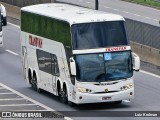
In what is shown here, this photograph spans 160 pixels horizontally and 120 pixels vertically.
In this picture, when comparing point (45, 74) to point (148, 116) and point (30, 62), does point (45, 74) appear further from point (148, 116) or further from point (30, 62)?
point (148, 116)

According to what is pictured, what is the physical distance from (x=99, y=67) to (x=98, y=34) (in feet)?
4.20

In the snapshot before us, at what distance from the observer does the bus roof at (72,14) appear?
34.4 m

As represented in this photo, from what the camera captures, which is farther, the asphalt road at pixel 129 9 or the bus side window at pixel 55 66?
the asphalt road at pixel 129 9

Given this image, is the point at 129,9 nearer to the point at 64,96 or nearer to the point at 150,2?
the point at 150,2

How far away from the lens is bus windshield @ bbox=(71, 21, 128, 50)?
111ft

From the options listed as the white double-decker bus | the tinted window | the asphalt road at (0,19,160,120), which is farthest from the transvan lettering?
the asphalt road at (0,19,160,120)

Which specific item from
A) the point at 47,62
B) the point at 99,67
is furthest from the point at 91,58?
the point at 47,62

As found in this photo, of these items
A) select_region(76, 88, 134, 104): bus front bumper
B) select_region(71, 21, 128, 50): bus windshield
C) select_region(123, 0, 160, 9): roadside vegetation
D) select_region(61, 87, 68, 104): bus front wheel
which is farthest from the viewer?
select_region(123, 0, 160, 9): roadside vegetation

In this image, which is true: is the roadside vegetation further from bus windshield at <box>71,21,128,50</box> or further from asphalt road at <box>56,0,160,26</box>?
bus windshield at <box>71,21,128,50</box>

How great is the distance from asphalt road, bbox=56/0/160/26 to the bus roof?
32474 millimetres

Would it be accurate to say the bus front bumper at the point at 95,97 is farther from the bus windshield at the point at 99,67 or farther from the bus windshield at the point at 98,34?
the bus windshield at the point at 98,34

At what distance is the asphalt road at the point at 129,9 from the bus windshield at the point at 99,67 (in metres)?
36.9

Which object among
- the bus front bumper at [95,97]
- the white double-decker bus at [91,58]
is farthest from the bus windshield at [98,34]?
the bus front bumper at [95,97]

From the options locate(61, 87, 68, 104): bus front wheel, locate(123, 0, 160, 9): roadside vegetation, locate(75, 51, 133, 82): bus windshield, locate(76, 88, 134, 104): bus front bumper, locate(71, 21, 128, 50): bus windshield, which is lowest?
locate(123, 0, 160, 9): roadside vegetation
